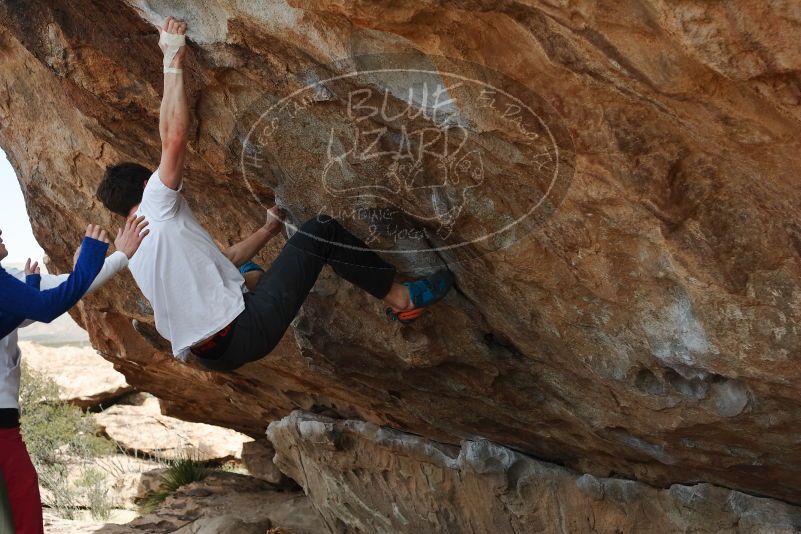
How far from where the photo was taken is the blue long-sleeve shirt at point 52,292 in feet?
12.8

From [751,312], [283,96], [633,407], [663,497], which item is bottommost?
[663,497]

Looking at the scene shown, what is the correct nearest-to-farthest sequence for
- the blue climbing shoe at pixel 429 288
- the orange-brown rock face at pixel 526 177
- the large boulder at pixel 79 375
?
the orange-brown rock face at pixel 526 177 < the blue climbing shoe at pixel 429 288 < the large boulder at pixel 79 375

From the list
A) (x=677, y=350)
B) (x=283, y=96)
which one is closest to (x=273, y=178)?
(x=283, y=96)

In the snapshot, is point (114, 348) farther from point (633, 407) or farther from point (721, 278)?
point (721, 278)

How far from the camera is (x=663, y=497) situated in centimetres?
475

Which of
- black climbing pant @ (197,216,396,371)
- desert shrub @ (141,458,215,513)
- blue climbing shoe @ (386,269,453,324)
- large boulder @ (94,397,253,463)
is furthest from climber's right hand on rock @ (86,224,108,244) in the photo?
large boulder @ (94,397,253,463)

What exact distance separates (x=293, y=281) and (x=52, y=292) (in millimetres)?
1080

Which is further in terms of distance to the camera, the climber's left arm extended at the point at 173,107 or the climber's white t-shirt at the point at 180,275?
the climber's white t-shirt at the point at 180,275

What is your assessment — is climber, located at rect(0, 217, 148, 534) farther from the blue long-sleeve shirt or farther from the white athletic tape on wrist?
the white athletic tape on wrist

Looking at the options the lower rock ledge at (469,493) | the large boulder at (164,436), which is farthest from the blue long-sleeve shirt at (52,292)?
the large boulder at (164,436)

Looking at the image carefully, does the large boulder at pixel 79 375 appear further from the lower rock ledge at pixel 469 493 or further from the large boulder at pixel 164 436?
the lower rock ledge at pixel 469 493

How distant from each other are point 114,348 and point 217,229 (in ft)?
10.2

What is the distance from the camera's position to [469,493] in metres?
5.37

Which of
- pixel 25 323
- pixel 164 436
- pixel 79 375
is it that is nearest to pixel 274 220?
pixel 25 323
